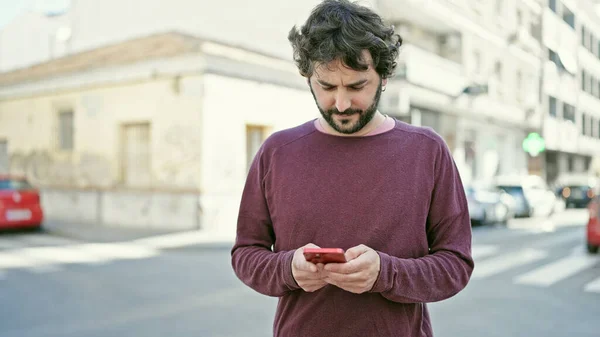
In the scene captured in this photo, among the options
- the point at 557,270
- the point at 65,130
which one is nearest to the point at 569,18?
the point at 65,130

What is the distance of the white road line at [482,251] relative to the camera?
11.9 meters

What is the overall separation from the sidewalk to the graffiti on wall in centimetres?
191

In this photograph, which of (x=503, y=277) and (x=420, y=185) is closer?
(x=420, y=185)

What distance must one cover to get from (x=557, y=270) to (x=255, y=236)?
909 cm

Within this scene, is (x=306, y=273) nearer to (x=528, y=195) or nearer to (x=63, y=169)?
(x=63, y=169)

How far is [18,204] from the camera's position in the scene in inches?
569

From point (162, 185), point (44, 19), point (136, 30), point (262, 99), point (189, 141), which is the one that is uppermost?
point (44, 19)

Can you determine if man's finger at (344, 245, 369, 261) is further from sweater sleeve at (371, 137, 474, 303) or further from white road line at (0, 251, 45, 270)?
white road line at (0, 251, 45, 270)

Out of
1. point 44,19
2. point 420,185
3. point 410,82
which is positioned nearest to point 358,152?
point 420,185

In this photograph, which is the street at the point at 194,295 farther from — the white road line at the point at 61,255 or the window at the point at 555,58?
the window at the point at 555,58

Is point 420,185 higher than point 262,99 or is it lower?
lower

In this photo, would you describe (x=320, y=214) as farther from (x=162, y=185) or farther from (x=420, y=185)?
(x=162, y=185)

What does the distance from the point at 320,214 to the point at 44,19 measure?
2892 cm

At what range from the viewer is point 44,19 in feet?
91.1
